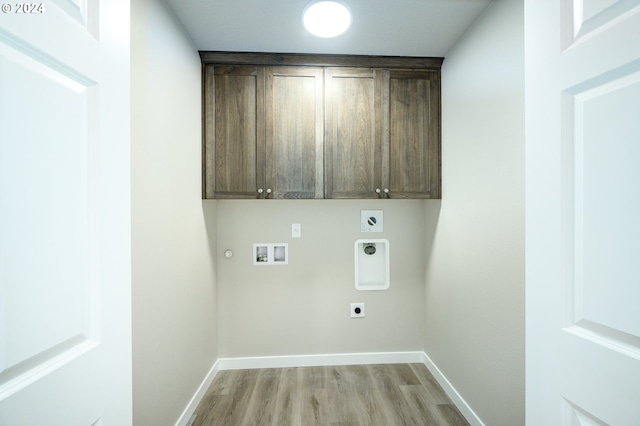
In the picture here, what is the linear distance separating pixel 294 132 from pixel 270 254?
104cm

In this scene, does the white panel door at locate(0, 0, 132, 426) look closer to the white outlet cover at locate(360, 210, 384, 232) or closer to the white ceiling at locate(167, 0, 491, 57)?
the white ceiling at locate(167, 0, 491, 57)

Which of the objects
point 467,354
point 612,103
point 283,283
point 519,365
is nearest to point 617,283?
point 612,103

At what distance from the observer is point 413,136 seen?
2254 millimetres

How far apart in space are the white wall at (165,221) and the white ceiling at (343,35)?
7.4 inches

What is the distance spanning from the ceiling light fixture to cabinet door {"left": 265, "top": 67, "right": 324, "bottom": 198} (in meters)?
0.41

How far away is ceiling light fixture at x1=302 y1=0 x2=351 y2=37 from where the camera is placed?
64.8 inches

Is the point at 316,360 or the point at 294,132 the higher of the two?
the point at 294,132

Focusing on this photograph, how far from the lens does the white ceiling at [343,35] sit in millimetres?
1641

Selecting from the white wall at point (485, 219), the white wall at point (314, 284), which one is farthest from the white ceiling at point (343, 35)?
the white wall at point (314, 284)

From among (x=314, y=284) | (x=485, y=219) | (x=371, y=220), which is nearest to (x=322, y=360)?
(x=314, y=284)

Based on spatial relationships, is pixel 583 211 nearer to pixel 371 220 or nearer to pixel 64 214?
pixel 64 214

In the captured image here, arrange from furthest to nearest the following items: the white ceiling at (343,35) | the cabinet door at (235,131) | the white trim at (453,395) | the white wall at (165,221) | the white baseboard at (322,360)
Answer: the white baseboard at (322,360) < the cabinet door at (235,131) < the white trim at (453,395) < the white ceiling at (343,35) < the white wall at (165,221)

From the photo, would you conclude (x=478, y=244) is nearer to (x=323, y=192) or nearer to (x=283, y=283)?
(x=323, y=192)

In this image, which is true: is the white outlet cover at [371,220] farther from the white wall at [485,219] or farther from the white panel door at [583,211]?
the white panel door at [583,211]
